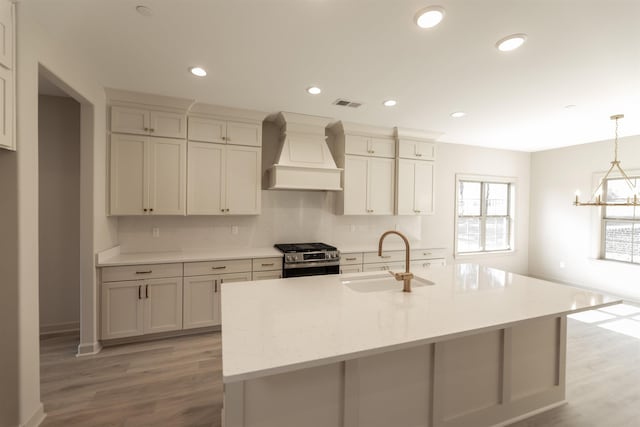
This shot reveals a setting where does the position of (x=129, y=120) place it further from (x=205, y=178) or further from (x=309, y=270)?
(x=309, y=270)

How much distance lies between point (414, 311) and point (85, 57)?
3092 millimetres

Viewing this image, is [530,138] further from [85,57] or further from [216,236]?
[85,57]

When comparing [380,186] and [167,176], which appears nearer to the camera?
[167,176]

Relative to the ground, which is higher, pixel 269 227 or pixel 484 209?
pixel 484 209

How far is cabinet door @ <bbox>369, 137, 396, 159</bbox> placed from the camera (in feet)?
13.6

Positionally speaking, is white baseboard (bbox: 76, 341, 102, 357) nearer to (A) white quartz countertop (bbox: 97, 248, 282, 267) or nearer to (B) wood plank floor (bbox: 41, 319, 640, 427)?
(B) wood plank floor (bbox: 41, 319, 640, 427)

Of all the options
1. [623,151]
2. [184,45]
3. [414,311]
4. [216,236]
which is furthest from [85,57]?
[623,151]

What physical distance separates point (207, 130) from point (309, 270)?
2.10 m

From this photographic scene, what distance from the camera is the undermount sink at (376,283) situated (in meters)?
2.10

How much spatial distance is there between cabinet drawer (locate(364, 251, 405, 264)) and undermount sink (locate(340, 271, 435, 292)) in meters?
1.67

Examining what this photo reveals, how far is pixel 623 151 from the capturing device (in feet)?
14.7

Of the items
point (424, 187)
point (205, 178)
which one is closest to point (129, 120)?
point (205, 178)

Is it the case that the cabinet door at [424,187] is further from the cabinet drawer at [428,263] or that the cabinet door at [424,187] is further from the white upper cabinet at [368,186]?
the cabinet drawer at [428,263]

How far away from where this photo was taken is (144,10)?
173 cm
